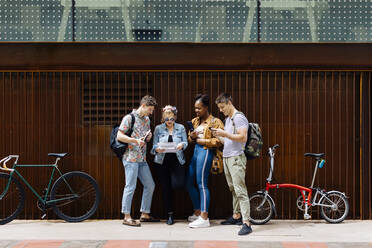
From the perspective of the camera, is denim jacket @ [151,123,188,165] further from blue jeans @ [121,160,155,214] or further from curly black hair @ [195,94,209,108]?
curly black hair @ [195,94,209,108]

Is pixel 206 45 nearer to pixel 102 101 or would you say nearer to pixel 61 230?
pixel 102 101

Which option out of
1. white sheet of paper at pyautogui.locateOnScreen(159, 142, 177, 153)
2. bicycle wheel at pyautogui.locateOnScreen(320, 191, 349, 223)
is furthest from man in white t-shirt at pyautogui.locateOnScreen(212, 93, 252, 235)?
bicycle wheel at pyautogui.locateOnScreen(320, 191, 349, 223)

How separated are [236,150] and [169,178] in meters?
1.34

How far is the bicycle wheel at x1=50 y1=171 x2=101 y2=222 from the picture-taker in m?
7.59

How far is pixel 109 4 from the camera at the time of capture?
8281 mm

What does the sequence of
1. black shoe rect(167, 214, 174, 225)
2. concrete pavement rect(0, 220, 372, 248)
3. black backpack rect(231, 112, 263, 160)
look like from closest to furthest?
concrete pavement rect(0, 220, 372, 248) < black backpack rect(231, 112, 263, 160) < black shoe rect(167, 214, 174, 225)

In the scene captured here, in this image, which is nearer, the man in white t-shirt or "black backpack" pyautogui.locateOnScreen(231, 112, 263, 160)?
the man in white t-shirt

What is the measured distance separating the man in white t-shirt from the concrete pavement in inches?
15.9

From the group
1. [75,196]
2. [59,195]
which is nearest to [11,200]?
[59,195]

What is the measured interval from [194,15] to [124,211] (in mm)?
3563

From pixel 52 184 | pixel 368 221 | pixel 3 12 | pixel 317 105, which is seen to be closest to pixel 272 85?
pixel 317 105

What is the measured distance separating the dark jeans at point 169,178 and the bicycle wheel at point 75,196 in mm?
1058

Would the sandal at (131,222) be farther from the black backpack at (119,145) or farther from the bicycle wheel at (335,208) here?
the bicycle wheel at (335,208)

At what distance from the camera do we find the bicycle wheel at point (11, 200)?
24.9 ft
